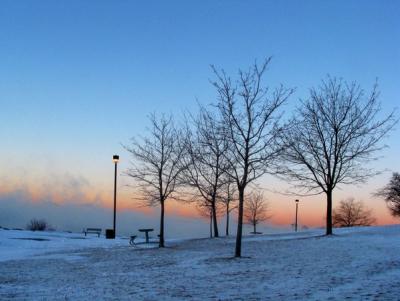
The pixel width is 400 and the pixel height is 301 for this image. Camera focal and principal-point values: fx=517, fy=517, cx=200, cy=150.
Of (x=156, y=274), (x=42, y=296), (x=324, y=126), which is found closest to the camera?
(x=42, y=296)

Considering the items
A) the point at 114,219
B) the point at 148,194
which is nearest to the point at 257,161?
the point at 148,194

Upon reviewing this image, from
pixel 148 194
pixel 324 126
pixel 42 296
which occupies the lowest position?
pixel 42 296

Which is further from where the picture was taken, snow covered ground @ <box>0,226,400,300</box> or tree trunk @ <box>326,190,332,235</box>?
tree trunk @ <box>326,190,332,235</box>

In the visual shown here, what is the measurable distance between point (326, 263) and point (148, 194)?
17.0 metres

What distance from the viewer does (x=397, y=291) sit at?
409 inches

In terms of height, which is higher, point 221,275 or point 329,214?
point 329,214

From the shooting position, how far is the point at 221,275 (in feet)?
49.0

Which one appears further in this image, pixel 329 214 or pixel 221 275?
pixel 329 214

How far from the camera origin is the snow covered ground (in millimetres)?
11492

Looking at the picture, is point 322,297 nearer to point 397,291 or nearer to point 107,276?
point 397,291

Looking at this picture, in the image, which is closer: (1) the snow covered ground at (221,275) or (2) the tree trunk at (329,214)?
(1) the snow covered ground at (221,275)

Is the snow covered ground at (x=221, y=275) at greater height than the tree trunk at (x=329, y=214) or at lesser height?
lesser

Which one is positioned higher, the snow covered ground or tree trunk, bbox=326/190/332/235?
tree trunk, bbox=326/190/332/235

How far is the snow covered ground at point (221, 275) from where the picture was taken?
37.7ft
